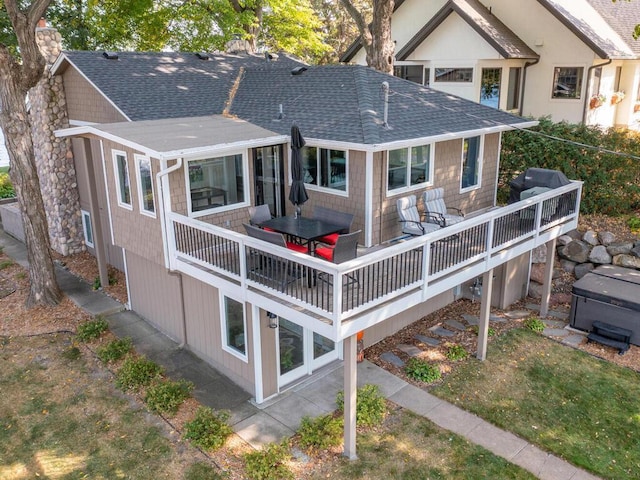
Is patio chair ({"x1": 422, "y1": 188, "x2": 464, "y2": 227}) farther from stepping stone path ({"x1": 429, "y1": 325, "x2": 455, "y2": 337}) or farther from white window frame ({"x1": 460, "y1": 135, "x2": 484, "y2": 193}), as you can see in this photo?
stepping stone path ({"x1": 429, "y1": 325, "x2": 455, "y2": 337})

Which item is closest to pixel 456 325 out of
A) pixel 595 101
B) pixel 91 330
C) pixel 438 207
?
pixel 438 207

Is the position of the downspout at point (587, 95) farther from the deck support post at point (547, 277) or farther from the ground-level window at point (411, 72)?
the deck support post at point (547, 277)

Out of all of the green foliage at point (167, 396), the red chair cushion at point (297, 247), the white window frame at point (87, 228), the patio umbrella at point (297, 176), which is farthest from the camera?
the white window frame at point (87, 228)

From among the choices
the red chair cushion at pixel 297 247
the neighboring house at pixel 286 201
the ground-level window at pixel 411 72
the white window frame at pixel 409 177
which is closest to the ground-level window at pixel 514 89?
the ground-level window at pixel 411 72

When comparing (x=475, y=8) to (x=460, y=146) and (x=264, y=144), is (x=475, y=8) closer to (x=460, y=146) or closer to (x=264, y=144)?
(x=460, y=146)

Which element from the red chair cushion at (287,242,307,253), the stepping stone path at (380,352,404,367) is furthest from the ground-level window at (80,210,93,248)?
the stepping stone path at (380,352,404,367)
